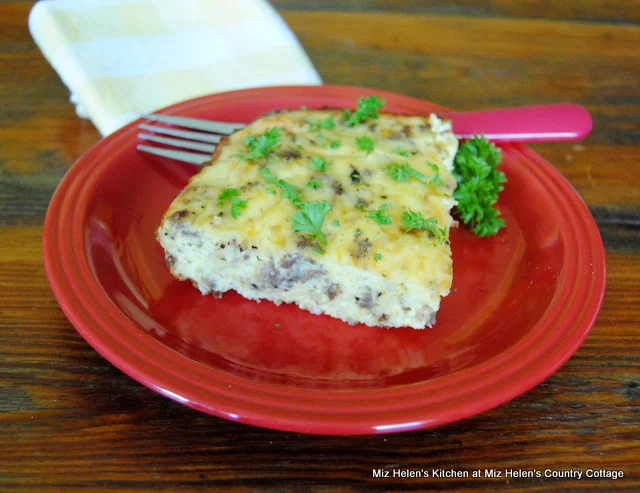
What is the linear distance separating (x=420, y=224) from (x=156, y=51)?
1814 millimetres

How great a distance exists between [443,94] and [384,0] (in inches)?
48.7

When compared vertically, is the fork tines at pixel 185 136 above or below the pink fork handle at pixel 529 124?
above

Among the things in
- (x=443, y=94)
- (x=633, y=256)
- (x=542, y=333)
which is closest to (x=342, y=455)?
(x=542, y=333)

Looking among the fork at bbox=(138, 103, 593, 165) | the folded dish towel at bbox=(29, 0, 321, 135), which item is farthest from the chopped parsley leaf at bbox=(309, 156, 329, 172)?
the folded dish towel at bbox=(29, 0, 321, 135)

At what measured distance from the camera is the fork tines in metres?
2.38

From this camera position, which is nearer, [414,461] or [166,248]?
[414,461]

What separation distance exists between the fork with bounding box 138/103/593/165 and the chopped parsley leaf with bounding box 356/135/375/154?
488 mm

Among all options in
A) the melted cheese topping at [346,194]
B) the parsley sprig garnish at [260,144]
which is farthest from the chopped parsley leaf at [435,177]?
the parsley sprig garnish at [260,144]

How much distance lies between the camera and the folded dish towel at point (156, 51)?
2.76 meters

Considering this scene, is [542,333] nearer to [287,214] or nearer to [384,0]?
[287,214]

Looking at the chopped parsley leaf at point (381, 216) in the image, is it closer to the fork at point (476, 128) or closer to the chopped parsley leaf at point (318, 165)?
the chopped parsley leaf at point (318, 165)

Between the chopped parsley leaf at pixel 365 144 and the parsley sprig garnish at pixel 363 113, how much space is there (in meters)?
0.14

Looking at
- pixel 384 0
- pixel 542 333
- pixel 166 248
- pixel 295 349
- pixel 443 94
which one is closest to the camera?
pixel 542 333

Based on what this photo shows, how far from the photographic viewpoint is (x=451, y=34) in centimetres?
384
